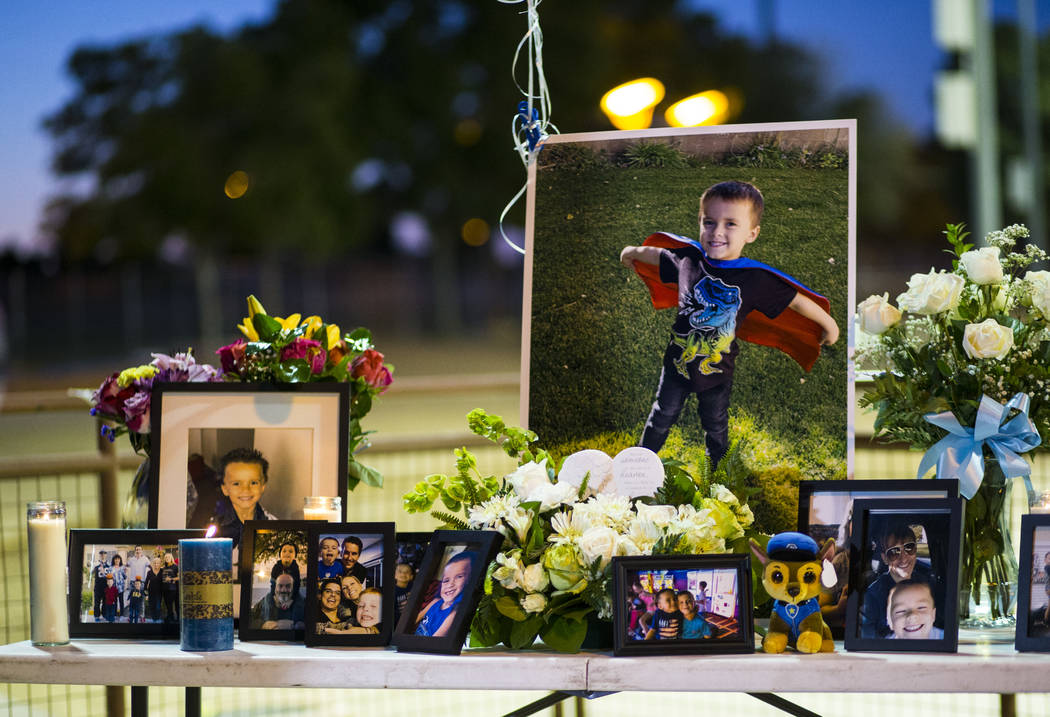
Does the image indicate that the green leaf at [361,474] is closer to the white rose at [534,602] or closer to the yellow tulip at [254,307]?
the yellow tulip at [254,307]

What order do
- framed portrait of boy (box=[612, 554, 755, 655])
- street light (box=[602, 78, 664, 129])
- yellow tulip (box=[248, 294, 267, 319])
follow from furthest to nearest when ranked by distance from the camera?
street light (box=[602, 78, 664, 129])
yellow tulip (box=[248, 294, 267, 319])
framed portrait of boy (box=[612, 554, 755, 655])

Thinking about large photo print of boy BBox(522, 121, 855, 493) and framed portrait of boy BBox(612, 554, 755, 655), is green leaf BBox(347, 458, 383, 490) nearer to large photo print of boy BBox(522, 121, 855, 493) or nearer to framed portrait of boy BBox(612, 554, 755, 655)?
large photo print of boy BBox(522, 121, 855, 493)

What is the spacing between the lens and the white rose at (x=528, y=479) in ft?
5.52

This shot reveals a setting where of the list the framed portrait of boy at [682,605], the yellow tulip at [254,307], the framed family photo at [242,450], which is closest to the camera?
the framed portrait of boy at [682,605]

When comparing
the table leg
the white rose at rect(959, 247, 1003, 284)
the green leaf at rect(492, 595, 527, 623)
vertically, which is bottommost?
the table leg

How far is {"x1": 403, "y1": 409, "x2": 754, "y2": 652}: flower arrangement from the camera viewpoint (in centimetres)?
155

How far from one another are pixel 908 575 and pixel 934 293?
1.45ft

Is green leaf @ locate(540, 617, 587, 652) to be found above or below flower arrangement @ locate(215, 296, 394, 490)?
below

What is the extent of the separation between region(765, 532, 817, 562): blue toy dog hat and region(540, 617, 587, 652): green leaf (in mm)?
288

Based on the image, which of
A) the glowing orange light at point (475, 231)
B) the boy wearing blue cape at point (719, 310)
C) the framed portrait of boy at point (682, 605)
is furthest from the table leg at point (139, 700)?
the glowing orange light at point (475, 231)

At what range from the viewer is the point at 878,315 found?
1.74 meters

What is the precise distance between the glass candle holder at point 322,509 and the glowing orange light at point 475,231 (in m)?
18.6

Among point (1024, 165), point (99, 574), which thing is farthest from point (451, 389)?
point (1024, 165)

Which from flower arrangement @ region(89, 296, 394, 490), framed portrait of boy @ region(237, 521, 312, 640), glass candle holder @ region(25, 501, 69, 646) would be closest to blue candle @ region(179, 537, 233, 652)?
framed portrait of boy @ region(237, 521, 312, 640)
